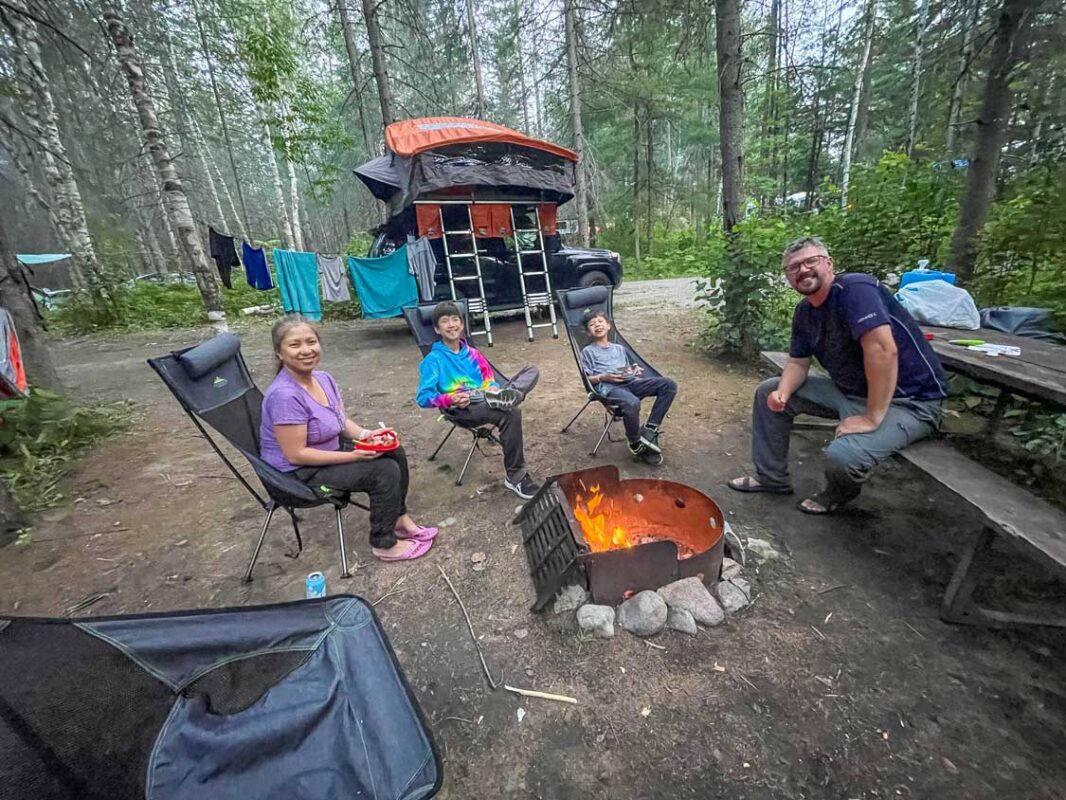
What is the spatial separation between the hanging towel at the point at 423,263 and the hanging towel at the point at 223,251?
4.86m

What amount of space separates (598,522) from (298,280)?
7003 mm

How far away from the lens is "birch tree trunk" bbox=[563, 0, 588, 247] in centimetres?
1010

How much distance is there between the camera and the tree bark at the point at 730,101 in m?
4.57

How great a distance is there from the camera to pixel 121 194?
17.2 metres

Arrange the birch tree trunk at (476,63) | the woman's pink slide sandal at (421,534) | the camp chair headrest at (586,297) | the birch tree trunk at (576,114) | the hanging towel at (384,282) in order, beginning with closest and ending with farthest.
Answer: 1. the woman's pink slide sandal at (421,534)
2. the camp chair headrest at (586,297)
3. the hanging towel at (384,282)
4. the birch tree trunk at (576,114)
5. the birch tree trunk at (476,63)

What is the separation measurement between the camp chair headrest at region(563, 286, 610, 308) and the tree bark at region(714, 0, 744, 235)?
184 cm

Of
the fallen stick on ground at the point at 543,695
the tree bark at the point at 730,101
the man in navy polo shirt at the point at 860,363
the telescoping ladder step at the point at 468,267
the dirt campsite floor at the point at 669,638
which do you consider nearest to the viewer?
the dirt campsite floor at the point at 669,638

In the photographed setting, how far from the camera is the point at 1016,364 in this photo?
7.25 feet

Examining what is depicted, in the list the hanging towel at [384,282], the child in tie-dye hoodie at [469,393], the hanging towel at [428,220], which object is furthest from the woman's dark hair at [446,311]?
the hanging towel at [384,282]

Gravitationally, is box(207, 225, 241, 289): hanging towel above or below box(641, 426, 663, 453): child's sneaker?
above

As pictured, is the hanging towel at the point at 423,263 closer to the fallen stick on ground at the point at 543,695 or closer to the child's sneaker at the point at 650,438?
the child's sneaker at the point at 650,438

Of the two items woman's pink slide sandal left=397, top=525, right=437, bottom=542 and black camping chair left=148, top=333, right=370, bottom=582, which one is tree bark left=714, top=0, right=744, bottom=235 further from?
black camping chair left=148, top=333, right=370, bottom=582

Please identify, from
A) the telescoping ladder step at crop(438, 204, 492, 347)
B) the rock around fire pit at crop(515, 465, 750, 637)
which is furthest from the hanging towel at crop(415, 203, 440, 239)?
the rock around fire pit at crop(515, 465, 750, 637)

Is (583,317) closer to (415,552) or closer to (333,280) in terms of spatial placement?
(415,552)
